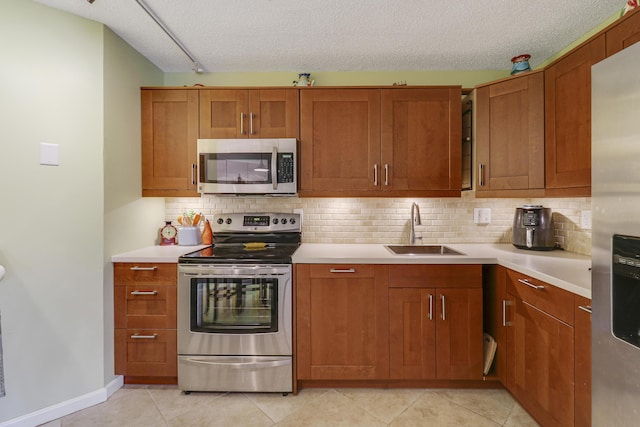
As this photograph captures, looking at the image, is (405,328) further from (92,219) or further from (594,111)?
(92,219)

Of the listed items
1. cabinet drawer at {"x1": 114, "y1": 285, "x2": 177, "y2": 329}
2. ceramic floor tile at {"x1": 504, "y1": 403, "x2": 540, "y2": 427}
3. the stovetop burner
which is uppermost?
the stovetop burner

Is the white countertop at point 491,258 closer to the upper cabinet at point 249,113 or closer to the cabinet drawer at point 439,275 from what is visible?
the cabinet drawer at point 439,275

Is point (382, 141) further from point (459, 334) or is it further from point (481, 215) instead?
point (459, 334)

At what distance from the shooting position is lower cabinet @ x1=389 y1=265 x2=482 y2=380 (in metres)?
2.01

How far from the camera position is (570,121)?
5.85ft

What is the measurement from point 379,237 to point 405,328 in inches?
33.1

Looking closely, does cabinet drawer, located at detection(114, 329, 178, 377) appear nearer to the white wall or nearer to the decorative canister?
the white wall

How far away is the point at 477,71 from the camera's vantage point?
8.61ft

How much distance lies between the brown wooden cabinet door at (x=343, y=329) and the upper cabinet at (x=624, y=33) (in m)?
1.65

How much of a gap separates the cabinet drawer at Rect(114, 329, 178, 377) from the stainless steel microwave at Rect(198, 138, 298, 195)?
3.56 feet

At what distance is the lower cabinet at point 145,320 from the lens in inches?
81.0

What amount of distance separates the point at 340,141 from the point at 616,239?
1.72 m

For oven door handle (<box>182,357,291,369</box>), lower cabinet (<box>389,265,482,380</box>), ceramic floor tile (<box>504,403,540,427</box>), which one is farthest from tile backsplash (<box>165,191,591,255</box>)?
ceramic floor tile (<box>504,403,540,427</box>)

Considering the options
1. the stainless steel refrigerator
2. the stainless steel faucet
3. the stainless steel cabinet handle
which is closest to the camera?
the stainless steel refrigerator
